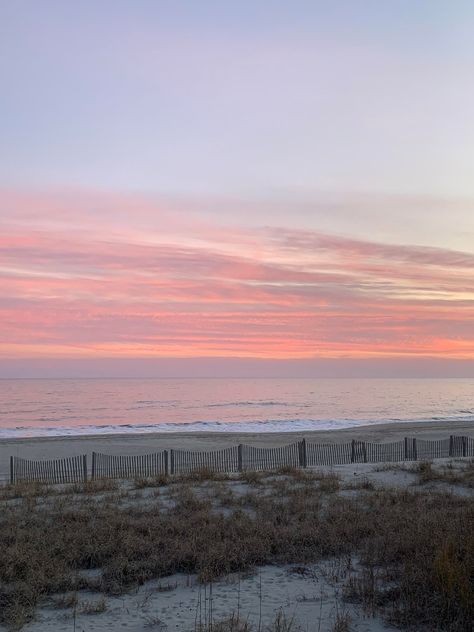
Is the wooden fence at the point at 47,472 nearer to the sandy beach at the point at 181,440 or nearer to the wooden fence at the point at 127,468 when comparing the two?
the wooden fence at the point at 127,468

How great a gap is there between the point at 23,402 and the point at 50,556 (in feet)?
299

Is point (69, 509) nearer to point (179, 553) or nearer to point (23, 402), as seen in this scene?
point (179, 553)

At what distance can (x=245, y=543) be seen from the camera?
31.5ft

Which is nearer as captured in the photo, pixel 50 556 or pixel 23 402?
pixel 50 556

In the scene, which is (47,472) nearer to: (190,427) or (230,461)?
(230,461)

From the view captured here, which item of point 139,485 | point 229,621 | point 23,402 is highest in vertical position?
point 229,621

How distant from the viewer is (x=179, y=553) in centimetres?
911

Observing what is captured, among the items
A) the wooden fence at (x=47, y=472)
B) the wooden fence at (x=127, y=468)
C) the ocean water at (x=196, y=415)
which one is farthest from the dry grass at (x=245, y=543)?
the ocean water at (x=196, y=415)

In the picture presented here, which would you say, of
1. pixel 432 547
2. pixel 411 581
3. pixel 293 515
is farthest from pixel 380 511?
pixel 411 581

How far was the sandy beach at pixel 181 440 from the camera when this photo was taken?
1559 inches

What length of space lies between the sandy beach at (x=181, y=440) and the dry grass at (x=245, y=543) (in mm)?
24456

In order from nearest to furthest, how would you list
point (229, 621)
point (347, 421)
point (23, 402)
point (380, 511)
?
point (229, 621) → point (380, 511) → point (347, 421) → point (23, 402)

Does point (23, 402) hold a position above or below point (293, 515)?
below

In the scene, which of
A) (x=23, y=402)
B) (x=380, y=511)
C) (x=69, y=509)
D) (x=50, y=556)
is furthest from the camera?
(x=23, y=402)
